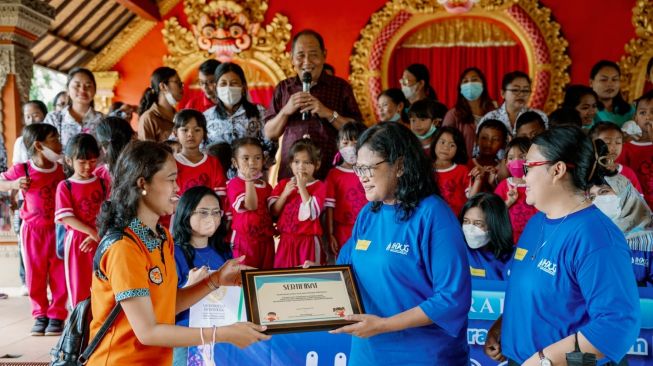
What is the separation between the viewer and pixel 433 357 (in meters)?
1.94

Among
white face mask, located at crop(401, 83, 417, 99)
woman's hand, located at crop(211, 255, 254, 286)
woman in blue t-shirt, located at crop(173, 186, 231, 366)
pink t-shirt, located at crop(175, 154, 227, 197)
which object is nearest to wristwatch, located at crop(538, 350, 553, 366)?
woman's hand, located at crop(211, 255, 254, 286)

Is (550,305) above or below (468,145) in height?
below

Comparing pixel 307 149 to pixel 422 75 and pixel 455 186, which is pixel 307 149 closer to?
pixel 455 186

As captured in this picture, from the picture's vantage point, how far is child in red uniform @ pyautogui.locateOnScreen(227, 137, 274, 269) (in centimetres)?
397

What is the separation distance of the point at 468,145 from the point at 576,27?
5.04 metres

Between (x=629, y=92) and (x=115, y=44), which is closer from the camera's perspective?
(x=629, y=92)

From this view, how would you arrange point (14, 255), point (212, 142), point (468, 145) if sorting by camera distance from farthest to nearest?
point (14, 255), point (468, 145), point (212, 142)

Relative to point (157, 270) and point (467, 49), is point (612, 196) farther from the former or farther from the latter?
point (467, 49)

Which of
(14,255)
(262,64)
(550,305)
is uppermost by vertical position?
(262,64)

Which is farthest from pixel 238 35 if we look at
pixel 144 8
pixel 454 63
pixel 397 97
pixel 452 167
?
pixel 452 167

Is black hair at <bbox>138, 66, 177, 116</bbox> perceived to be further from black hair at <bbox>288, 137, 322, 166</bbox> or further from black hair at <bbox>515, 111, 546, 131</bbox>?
black hair at <bbox>515, 111, 546, 131</bbox>

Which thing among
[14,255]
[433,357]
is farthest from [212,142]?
[14,255]

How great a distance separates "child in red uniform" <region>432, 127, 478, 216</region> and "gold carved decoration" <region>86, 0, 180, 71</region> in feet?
23.8

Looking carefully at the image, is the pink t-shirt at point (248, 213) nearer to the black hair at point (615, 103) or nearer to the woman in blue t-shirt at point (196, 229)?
the woman in blue t-shirt at point (196, 229)
